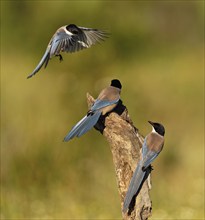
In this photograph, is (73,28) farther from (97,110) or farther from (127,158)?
(127,158)

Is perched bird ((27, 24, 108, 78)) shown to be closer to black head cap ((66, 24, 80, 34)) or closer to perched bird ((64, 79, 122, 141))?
black head cap ((66, 24, 80, 34))

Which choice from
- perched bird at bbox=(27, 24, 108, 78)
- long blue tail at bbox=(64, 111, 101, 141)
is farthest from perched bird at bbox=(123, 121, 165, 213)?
perched bird at bbox=(27, 24, 108, 78)

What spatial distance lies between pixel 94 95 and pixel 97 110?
2601mm

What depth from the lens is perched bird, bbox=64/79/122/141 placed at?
171 inches

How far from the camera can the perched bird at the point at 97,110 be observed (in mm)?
4340

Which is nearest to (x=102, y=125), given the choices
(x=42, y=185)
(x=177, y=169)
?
(x=42, y=185)

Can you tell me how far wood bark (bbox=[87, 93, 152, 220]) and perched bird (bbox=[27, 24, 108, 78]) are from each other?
0.47m

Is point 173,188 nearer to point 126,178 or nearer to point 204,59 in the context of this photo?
point 126,178

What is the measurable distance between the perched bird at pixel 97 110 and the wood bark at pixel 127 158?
69 millimetres

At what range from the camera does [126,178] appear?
14.0 ft

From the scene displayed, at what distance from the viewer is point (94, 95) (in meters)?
7.04

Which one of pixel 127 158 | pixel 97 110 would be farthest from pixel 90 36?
pixel 127 158

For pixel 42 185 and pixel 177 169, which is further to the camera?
pixel 177 169

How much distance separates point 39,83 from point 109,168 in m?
3.56
